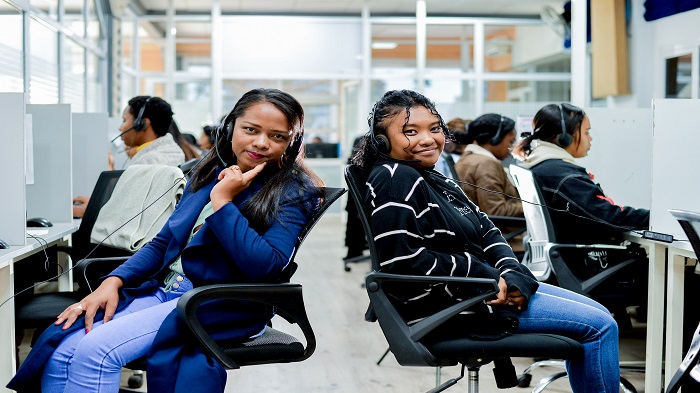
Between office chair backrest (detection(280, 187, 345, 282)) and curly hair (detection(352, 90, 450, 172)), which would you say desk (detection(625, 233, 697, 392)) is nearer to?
curly hair (detection(352, 90, 450, 172))

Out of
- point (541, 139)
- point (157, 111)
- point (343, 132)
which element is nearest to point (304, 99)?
point (343, 132)

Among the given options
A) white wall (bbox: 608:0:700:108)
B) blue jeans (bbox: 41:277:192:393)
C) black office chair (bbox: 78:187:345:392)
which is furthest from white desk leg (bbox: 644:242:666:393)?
white wall (bbox: 608:0:700:108)

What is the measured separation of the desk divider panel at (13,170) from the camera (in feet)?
8.02

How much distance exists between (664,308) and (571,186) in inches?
21.8

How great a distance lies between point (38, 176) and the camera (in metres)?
3.28

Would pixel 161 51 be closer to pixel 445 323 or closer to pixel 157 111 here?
pixel 157 111

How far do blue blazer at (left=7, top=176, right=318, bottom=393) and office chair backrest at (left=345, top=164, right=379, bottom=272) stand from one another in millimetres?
151

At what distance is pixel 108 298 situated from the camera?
2000 mm

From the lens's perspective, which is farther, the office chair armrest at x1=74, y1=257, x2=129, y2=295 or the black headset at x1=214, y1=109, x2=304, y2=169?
the office chair armrest at x1=74, y1=257, x2=129, y2=295

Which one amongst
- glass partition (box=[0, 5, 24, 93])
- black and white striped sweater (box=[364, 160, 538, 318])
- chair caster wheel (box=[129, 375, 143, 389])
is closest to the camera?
black and white striped sweater (box=[364, 160, 538, 318])

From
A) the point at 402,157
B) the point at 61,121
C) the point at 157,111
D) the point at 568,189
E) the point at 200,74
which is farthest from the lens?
the point at 200,74

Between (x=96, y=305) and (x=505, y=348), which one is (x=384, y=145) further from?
(x=96, y=305)

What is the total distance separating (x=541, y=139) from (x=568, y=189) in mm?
374

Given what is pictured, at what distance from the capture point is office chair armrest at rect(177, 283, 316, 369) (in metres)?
1.82
